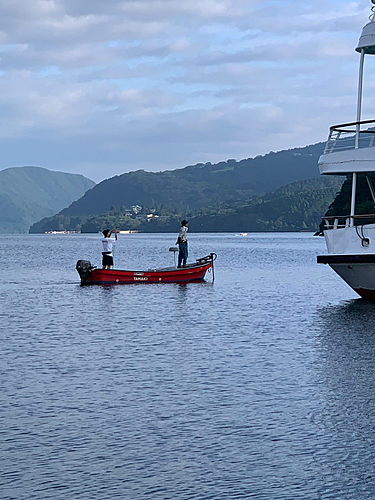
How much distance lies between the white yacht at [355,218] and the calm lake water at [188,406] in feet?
5.61

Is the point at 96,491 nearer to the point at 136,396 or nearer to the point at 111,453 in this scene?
the point at 111,453

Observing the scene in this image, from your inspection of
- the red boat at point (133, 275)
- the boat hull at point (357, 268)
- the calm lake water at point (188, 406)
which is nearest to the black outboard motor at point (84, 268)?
the red boat at point (133, 275)

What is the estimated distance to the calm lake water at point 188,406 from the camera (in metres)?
10.6

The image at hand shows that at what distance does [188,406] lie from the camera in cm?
1453

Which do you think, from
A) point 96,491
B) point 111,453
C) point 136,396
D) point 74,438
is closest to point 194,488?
point 96,491

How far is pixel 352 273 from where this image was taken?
30672mm

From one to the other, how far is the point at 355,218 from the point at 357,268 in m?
1.82

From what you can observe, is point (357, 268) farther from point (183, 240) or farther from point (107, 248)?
point (107, 248)

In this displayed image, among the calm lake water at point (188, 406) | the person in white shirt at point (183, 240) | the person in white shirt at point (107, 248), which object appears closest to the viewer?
the calm lake water at point (188, 406)

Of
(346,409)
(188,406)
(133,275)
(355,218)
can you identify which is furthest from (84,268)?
(346,409)

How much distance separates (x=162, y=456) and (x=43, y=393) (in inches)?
182

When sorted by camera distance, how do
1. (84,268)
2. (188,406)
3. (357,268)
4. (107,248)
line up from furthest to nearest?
(84,268) → (107,248) → (357,268) → (188,406)

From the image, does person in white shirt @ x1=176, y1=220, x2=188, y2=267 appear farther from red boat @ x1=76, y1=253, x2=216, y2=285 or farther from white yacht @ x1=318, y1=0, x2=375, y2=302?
white yacht @ x1=318, y1=0, x2=375, y2=302

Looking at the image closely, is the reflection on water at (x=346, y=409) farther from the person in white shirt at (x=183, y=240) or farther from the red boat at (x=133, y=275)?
the person in white shirt at (x=183, y=240)
